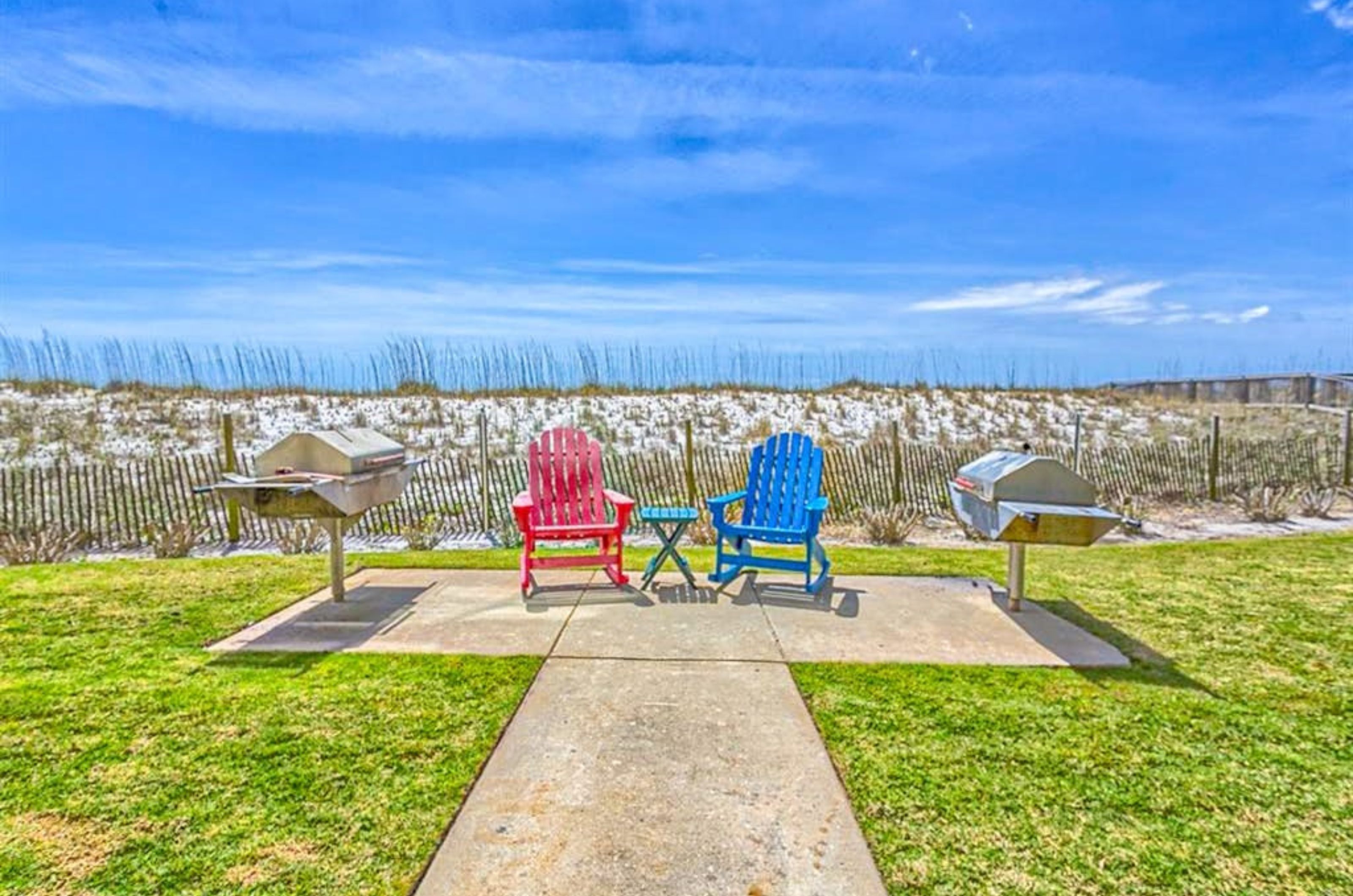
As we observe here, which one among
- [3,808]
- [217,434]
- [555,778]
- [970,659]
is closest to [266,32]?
[3,808]

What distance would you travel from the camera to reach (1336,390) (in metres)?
17.9

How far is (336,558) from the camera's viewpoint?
14.3ft

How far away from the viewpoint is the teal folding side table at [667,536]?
15.1 ft

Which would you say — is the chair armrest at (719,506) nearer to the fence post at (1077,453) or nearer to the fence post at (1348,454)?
the fence post at (1077,453)

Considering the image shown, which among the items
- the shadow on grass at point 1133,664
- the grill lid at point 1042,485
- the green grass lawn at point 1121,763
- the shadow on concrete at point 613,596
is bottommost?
the shadow on grass at point 1133,664

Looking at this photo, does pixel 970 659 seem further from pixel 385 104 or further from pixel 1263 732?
pixel 385 104

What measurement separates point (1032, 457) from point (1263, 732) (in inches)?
62.2

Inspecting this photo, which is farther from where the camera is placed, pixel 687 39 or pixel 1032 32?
pixel 687 39

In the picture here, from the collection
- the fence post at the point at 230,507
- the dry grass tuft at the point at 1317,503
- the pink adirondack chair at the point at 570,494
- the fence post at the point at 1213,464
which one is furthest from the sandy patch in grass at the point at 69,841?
the fence post at the point at 1213,464

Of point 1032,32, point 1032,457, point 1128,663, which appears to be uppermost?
point 1032,32

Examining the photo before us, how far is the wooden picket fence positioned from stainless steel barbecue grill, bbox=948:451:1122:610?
17.1 ft

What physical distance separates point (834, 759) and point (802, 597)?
2.10 meters

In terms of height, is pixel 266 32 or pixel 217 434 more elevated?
pixel 266 32

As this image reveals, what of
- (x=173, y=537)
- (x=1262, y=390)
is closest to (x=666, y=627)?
(x=173, y=537)
